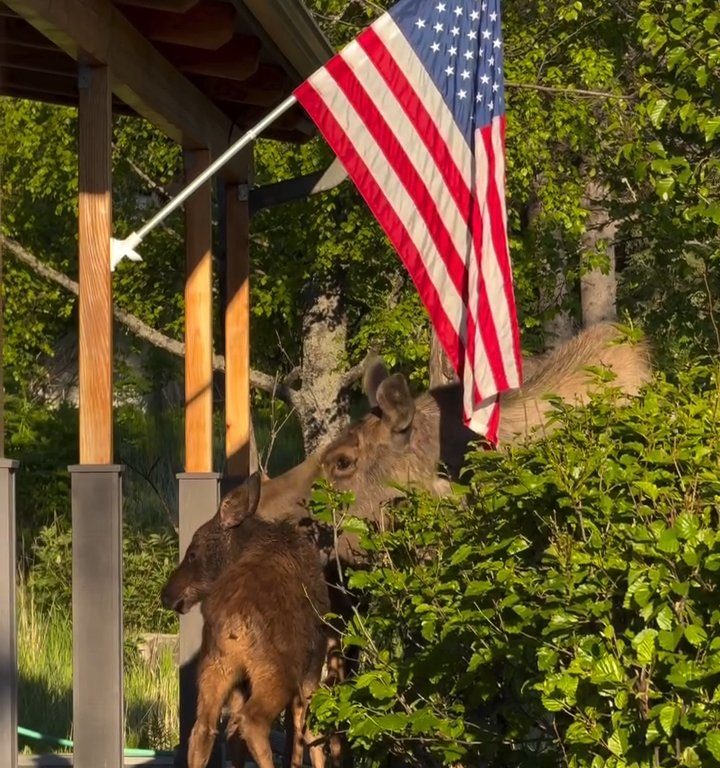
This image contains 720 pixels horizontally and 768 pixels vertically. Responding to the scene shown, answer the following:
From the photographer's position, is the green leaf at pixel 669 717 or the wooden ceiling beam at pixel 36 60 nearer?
the green leaf at pixel 669 717

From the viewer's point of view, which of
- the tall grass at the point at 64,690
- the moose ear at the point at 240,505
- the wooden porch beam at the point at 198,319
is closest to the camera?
the moose ear at the point at 240,505

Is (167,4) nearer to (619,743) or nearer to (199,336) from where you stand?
(199,336)

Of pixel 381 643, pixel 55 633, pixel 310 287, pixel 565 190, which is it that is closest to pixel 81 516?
pixel 381 643

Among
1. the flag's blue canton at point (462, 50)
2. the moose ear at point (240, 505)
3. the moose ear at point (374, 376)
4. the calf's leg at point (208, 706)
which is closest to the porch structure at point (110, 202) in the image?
the calf's leg at point (208, 706)

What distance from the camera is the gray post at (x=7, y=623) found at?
7.04 m

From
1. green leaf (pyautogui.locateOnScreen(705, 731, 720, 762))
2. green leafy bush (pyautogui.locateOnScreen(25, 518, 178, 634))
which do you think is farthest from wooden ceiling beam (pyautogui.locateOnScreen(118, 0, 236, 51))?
green leafy bush (pyautogui.locateOnScreen(25, 518, 178, 634))

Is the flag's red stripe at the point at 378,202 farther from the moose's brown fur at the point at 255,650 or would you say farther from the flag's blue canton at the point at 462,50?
the moose's brown fur at the point at 255,650

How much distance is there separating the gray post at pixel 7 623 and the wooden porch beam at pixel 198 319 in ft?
11.7

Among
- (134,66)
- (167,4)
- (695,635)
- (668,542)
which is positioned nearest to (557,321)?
(134,66)

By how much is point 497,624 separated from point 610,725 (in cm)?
82

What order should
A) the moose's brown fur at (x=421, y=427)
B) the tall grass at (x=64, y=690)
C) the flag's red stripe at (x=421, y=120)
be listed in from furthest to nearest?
the tall grass at (x=64, y=690)
the moose's brown fur at (x=421, y=427)
the flag's red stripe at (x=421, y=120)

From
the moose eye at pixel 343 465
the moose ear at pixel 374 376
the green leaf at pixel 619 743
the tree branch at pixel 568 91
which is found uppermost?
the tree branch at pixel 568 91

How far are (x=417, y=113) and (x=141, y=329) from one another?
1238 cm

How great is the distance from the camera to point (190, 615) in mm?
10383
